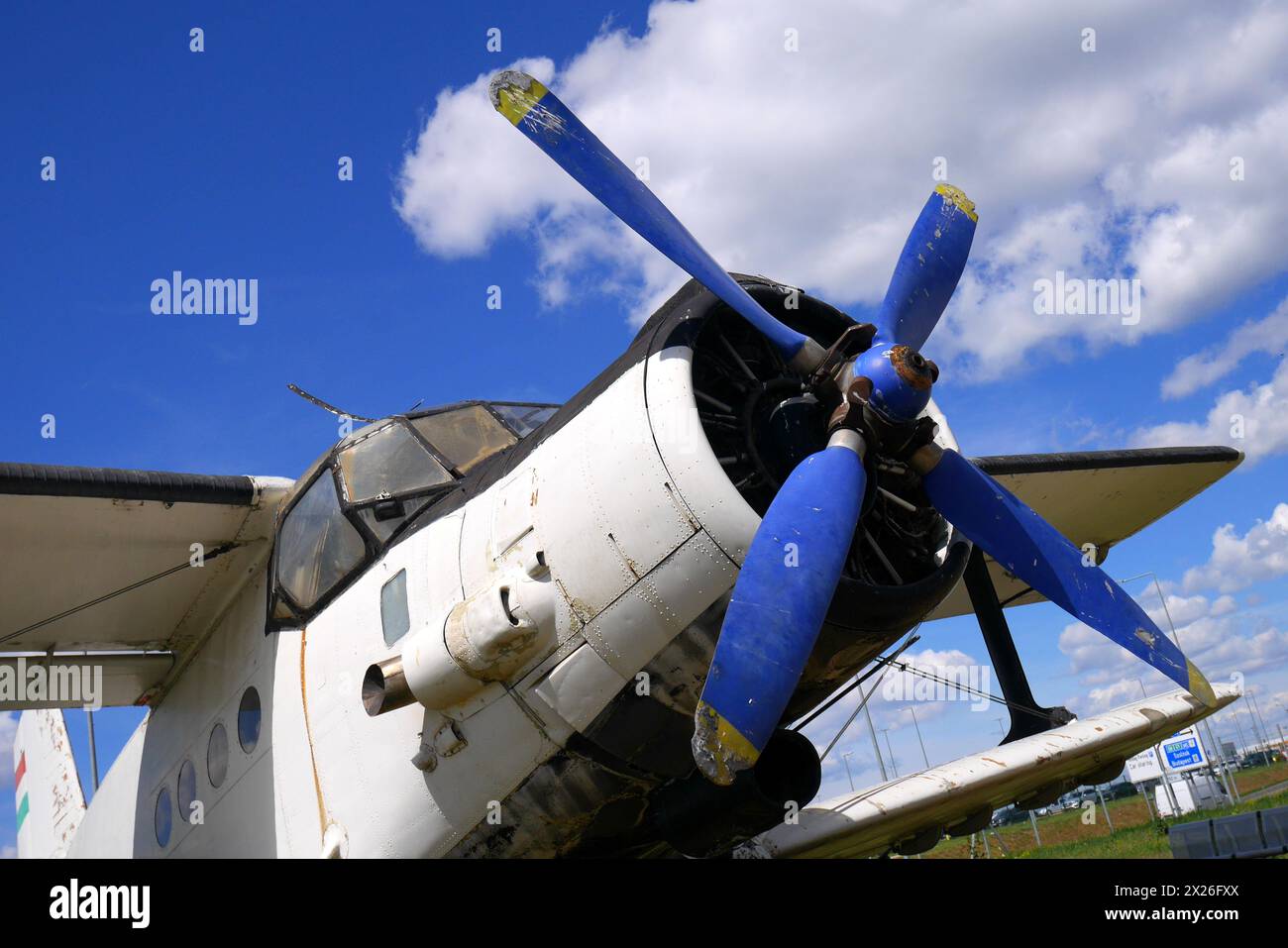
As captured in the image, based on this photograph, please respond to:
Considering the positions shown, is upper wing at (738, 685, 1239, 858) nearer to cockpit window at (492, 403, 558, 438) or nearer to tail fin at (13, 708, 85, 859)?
cockpit window at (492, 403, 558, 438)

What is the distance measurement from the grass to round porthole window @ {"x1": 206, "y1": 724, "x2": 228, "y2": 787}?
1153cm

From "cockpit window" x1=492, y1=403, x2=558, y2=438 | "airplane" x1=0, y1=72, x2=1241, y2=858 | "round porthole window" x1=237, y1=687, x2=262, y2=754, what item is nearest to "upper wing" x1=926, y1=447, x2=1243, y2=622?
"airplane" x1=0, y1=72, x2=1241, y2=858

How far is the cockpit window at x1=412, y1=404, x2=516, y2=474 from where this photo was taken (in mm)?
7625

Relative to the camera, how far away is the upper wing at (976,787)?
26.8 ft

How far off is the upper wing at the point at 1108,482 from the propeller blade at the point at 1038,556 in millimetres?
3444

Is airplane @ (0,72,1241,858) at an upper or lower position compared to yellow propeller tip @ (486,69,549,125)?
lower

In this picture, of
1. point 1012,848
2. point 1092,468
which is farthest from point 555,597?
point 1012,848

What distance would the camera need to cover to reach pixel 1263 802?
37688 mm

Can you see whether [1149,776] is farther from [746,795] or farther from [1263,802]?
[746,795]

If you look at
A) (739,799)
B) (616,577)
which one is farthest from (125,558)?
(739,799)

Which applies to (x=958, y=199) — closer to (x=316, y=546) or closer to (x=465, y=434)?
(x=465, y=434)

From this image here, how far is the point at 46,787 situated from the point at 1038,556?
503 inches

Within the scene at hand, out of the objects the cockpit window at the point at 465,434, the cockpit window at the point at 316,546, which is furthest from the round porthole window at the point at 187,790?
the cockpit window at the point at 465,434
